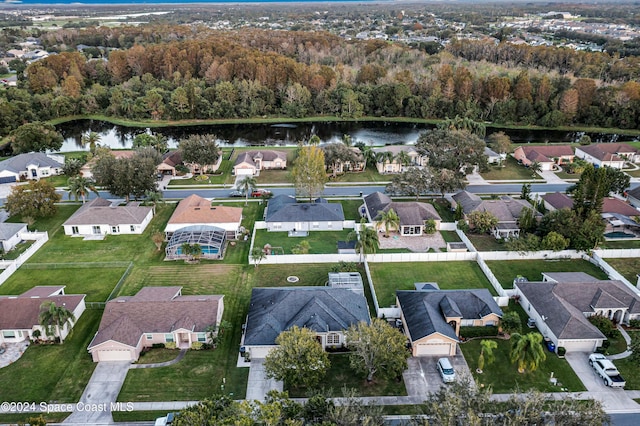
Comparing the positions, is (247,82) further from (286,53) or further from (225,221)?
(225,221)

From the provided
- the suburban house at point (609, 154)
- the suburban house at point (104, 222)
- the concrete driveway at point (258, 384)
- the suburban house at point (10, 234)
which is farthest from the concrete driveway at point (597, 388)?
the suburban house at point (10, 234)

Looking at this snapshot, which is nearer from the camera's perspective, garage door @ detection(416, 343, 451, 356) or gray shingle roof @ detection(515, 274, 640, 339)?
garage door @ detection(416, 343, 451, 356)

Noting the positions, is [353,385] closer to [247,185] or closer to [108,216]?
[247,185]

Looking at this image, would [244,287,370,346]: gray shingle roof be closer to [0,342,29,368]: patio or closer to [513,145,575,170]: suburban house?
[0,342,29,368]: patio

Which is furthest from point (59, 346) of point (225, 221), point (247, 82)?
point (247, 82)

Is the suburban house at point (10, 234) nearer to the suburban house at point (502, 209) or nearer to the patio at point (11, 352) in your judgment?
the patio at point (11, 352)

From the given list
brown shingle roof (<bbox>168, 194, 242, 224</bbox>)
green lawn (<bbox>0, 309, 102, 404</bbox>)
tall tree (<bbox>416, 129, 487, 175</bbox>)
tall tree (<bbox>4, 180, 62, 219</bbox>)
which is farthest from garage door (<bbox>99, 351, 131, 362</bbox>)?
tall tree (<bbox>416, 129, 487, 175</bbox>)
